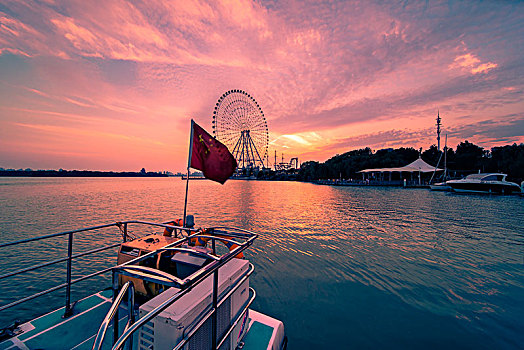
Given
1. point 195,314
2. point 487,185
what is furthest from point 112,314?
point 487,185

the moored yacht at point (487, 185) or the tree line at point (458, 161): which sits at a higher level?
the tree line at point (458, 161)

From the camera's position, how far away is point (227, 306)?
2629 millimetres

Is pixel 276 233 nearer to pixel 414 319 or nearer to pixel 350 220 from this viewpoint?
pixel 350 220

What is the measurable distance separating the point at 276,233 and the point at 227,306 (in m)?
11.1

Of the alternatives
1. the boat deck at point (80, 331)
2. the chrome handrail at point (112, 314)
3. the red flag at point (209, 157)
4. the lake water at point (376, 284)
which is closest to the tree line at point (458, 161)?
the lake water at point (376, 284)

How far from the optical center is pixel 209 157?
620 centimetres

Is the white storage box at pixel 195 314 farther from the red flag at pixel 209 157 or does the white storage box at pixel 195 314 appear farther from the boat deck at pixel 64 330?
the red flag at pixel 209 157

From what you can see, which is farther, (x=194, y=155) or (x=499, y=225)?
(x=499, y=225)

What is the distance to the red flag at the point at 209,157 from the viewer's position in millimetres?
5934


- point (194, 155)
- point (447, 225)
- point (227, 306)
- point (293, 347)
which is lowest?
point (293, 347)

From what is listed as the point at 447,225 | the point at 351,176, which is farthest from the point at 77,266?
the point at 351,176

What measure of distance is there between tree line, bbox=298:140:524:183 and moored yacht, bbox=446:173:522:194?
1909cm

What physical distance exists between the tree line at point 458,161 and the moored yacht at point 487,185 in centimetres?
1909

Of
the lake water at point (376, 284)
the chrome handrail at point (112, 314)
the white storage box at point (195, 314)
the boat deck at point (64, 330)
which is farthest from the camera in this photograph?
the lake water at point (376, 284)
